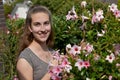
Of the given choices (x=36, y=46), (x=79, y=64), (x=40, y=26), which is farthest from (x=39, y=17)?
(x=79, y=64)

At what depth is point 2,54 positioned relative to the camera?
21.7 feet

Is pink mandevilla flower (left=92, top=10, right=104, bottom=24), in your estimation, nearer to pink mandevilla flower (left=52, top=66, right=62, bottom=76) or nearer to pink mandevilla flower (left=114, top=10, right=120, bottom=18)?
pink mandevilla flower (left=114, top=10, right=120, bottom=18)

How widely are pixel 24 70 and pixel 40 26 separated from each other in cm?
40

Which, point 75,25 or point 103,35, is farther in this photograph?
point 75,25

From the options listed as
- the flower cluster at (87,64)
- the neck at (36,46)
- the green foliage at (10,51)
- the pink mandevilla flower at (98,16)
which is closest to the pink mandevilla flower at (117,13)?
the pink mandevilla flower at (98,16)

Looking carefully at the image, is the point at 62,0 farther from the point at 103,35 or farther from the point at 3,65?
the point at 103,35

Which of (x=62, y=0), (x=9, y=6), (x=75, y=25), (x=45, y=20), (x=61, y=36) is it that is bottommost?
(x=9, y=6)

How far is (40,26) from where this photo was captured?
3.77 metres

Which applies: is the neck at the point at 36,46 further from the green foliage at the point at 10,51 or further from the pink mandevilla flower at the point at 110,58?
the green foliage at the point at 10,51

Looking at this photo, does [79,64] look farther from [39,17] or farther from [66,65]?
[39,17]

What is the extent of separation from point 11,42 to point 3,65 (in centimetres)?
45

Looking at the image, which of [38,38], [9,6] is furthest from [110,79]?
[9,6]

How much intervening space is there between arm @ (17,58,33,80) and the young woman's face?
0.25m

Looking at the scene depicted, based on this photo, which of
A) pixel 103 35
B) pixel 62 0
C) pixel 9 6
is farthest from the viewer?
pixel 9 6
